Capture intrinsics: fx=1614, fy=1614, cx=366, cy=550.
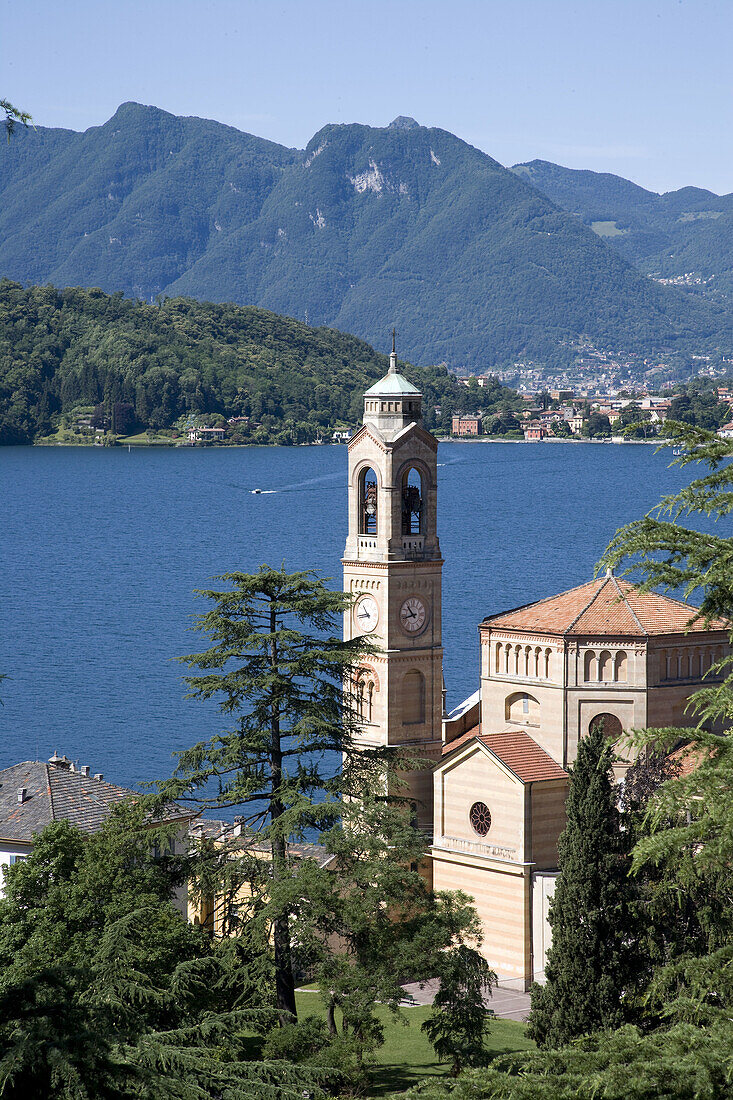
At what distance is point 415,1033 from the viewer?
31391 millimetres

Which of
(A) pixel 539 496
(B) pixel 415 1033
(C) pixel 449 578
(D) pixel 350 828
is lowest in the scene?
(B) pixel 415 1033

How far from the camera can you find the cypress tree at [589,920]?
2739cm

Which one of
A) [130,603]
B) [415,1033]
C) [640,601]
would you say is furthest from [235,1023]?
[130,603]

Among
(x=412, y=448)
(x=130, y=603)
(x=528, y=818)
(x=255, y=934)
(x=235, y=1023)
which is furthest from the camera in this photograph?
(x=130, y=603)

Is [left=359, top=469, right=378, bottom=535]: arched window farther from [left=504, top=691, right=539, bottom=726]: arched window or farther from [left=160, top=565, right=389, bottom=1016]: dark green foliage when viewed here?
[left=160, top=565, right=389, bottom=1016]: dark green foliage

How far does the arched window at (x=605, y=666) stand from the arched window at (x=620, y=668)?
11cm

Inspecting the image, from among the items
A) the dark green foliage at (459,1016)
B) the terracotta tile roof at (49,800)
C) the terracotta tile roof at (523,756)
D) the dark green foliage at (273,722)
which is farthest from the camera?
the terracotta tile roof at (49,800)

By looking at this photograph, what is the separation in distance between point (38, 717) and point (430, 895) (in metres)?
43.6

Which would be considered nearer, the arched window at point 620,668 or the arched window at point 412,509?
the arched window at point 620,668

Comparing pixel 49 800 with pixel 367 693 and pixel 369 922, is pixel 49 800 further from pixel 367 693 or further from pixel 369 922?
pixel 369 922

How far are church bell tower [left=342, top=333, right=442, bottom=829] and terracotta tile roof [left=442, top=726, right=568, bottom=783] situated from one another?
2.56 meters

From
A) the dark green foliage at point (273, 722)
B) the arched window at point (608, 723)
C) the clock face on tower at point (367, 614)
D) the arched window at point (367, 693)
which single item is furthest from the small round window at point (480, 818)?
the dark green foliage at point (273, 722)

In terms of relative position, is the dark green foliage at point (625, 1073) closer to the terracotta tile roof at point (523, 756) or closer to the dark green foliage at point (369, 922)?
the dark green foliage at point (369, 922)

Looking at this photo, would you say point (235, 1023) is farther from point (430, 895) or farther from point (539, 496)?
point (539, 496)
